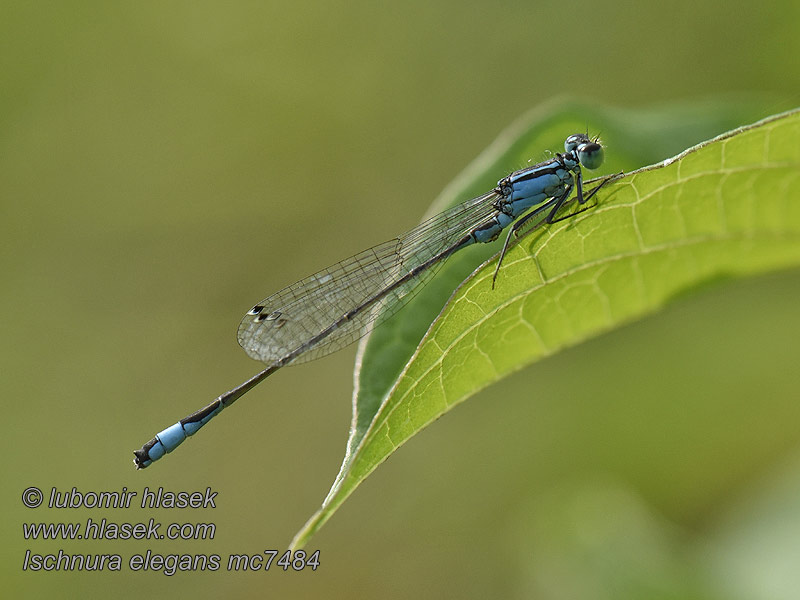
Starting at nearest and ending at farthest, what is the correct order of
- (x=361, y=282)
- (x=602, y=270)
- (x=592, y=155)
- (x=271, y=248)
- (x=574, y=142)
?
(x=602, y=270) < (x=592, y=155) < (x=574, y=142) < (x=361, y=282) < (x=271, y=248)

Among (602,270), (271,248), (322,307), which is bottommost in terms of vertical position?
(602,270)

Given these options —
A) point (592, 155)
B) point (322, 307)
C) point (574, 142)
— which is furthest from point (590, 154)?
point (322, 307)

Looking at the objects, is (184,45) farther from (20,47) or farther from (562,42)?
(562,42)

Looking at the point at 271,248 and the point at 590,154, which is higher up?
the point at 271,248

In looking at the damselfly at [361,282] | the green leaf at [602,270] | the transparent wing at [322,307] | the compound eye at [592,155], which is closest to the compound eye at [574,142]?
the damselfly at [361,282]

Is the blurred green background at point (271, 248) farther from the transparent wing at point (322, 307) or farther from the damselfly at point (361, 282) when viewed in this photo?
the transparent wing at point (322, 307)

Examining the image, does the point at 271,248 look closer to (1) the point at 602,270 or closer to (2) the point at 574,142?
(2) the point at 574,142

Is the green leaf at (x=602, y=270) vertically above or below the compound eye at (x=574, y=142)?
below

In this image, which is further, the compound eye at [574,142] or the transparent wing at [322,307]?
the transparent wing at [322,307]
